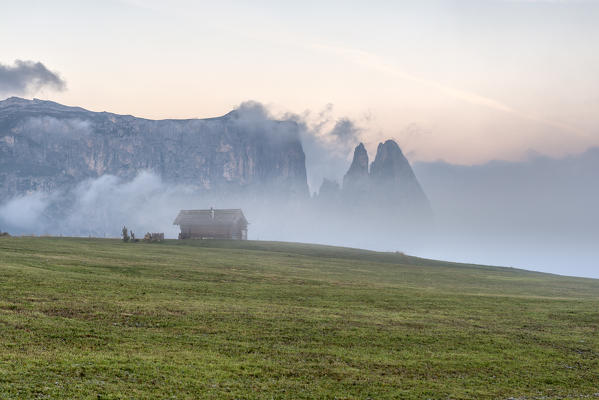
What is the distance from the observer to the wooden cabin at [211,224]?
116m

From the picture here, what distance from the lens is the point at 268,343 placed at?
67.7 ft

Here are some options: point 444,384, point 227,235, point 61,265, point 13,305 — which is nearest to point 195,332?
point 13,305

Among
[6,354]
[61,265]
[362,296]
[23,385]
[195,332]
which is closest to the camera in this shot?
[23,385]

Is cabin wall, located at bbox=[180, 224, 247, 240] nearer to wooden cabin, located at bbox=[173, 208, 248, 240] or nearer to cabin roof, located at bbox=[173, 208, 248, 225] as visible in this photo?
wooden cabin, located at bbox=[173, 208, 248, 240]

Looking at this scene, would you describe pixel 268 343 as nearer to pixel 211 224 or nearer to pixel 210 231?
pixel 210 231

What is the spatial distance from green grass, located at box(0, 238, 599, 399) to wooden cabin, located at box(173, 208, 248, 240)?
260ft

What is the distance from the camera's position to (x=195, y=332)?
21.5m

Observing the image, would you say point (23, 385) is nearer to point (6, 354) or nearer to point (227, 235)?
point (6, 354)

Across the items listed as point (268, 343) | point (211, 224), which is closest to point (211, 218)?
point (211, 224)

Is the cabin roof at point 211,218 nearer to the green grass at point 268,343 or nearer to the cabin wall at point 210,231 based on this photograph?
the cabin wall at point 210,231

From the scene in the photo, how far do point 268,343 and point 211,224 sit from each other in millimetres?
98095

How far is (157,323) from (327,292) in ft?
57.6

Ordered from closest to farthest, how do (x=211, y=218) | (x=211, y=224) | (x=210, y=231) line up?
1. (x=210, y=231)
2. (x=211, y=224)
3. (x=211, y=218)

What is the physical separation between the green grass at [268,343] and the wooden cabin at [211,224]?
260 ft
